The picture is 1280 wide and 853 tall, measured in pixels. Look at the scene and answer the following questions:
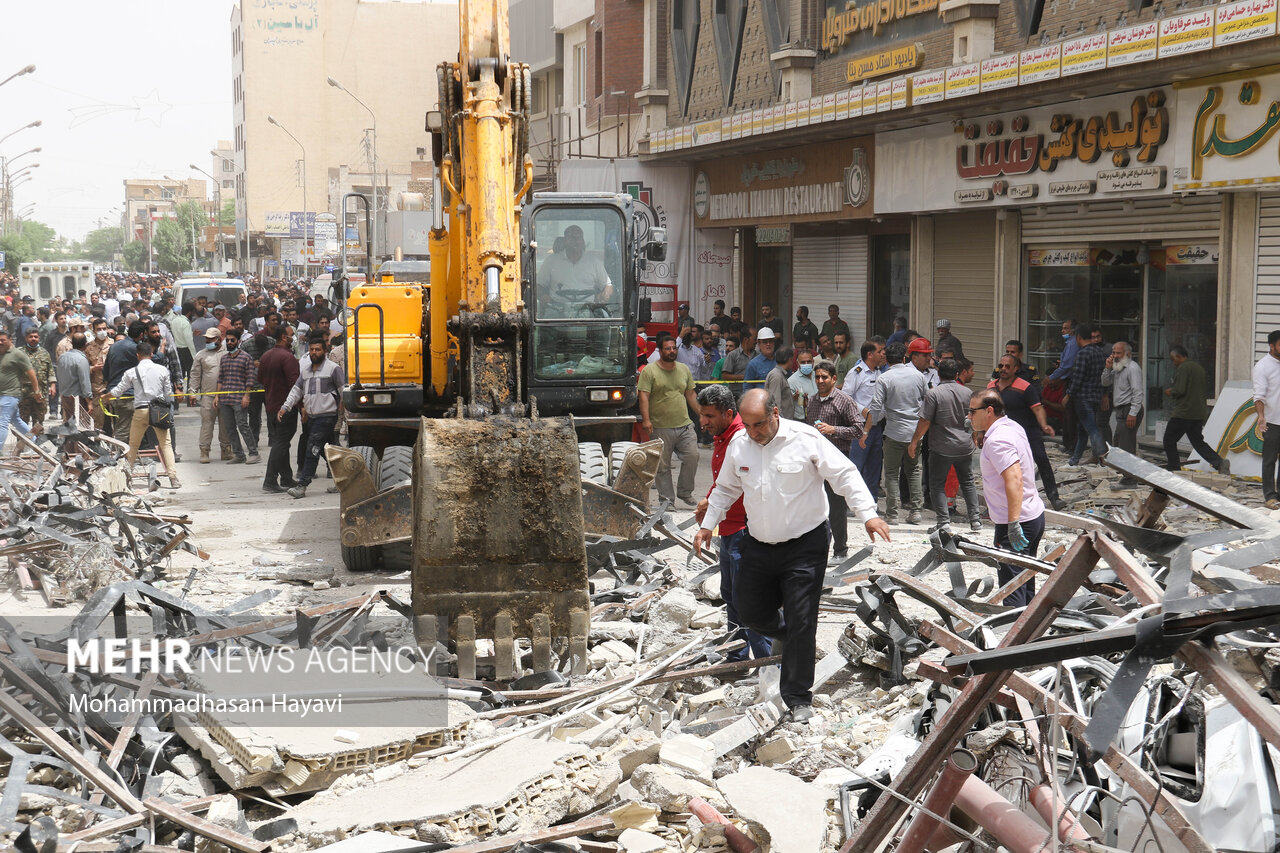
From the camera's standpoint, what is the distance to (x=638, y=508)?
992cm

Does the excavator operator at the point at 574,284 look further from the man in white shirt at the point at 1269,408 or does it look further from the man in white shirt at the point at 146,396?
the man in white shirt at the point at 1269,408

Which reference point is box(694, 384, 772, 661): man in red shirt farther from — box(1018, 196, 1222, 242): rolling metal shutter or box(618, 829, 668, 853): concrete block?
box(1018, 196, 1222, 242): rolling metal shutter

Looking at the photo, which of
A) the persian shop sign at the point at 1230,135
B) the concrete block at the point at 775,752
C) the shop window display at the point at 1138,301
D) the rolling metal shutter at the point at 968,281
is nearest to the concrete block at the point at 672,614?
the concrete block at the point at 775,752

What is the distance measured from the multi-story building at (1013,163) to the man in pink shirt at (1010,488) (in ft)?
22.8

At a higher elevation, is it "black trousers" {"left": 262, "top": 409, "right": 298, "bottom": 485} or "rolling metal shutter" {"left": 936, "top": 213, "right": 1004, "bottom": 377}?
"rolling metal shutter" {"left": 936, "top": 213, "right": 1004, "bottom": 377}

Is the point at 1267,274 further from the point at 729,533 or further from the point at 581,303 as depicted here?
the point at 729,533

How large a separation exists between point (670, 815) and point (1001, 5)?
51.0ft

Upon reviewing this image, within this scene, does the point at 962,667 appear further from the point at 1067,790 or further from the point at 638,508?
the point at 638,508

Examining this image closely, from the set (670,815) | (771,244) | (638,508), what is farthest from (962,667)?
(771,244)

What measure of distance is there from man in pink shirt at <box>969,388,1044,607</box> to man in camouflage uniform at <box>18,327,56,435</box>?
1330 cm

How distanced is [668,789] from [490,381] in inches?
131

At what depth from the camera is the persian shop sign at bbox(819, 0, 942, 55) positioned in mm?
19891

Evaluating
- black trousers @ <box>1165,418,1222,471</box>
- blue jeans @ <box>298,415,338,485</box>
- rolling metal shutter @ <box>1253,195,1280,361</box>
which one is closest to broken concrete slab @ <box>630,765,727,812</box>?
blue jeans @ <box>298,415,338,485</box>

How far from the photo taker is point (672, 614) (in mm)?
8578
